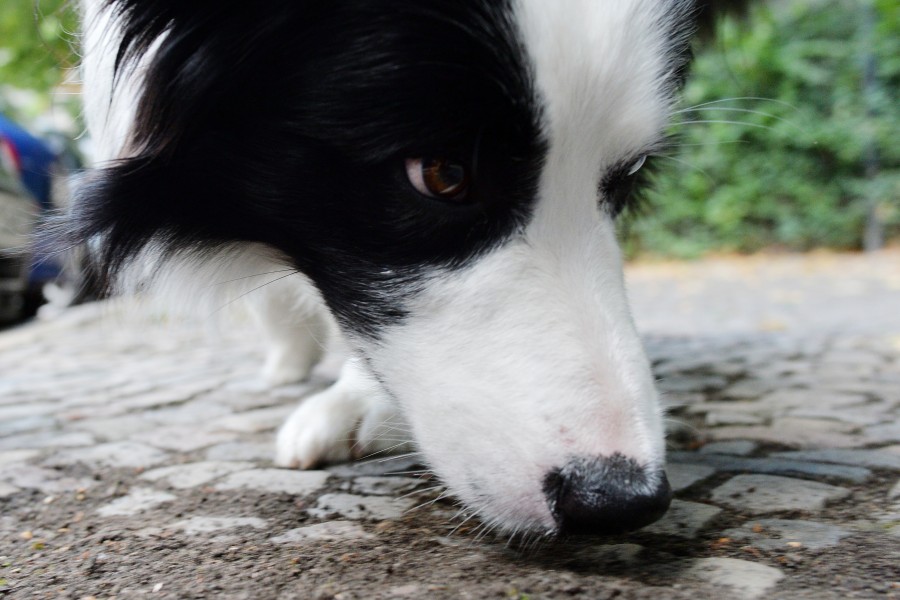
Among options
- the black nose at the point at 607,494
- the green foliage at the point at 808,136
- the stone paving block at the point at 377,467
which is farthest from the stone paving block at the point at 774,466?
the green foliage at the point at 808,136

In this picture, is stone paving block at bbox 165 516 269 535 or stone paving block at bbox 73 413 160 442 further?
stone paving block at bbox 73 413 160 442

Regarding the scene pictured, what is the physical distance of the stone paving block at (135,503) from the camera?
2012 millimetres

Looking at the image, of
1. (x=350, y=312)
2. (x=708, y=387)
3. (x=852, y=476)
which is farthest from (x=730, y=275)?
(x=350, y=312)

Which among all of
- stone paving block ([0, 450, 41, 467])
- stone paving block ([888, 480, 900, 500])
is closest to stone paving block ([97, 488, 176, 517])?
stone paving block ([0, 450, 41, 467])

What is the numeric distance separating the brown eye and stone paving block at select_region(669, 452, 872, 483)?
43.4 inches

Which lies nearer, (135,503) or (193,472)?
(135,503)

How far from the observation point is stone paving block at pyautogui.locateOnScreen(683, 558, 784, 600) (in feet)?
4.66

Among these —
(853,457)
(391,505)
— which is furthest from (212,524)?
(853,457)

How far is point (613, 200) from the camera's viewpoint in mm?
1905

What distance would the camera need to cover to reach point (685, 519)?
Result: 1.79 meters

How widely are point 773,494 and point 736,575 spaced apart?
0.52 metres

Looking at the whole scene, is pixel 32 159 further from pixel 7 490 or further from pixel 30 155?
pixel 7 490

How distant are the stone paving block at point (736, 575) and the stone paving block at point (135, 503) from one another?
1297 mm

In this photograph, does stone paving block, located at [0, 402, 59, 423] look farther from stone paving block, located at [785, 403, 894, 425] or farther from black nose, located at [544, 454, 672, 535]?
stone paving block, located at [785, 403, 894, 425]
